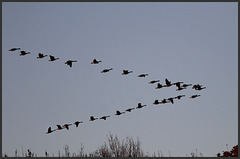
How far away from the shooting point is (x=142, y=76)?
15891 mm

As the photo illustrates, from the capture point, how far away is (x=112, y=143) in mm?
41719

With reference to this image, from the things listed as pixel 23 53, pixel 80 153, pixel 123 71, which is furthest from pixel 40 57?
pixel 80 153

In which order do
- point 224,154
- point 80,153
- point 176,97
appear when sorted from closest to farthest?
point 176,97, point 224,154, point 80,153

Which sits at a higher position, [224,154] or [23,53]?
[23,53]

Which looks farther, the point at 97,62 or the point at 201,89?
the point at 201,89

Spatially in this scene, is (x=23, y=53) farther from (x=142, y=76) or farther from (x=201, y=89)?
(x=201, y=89)

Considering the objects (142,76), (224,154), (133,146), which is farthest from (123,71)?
(133,146)

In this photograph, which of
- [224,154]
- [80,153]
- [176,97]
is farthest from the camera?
[80,153]

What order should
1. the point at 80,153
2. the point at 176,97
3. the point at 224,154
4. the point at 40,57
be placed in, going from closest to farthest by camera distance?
the point at 40,57 → the point at 176,97 → the point at 224,154 → the point at 80,153

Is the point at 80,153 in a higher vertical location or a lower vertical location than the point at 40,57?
lower

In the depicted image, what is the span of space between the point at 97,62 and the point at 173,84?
3.06 m

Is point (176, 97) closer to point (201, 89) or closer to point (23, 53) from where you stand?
point (201, 89)

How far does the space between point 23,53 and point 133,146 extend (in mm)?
27708

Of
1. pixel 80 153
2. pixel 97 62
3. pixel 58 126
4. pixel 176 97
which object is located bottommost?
pixel 80 153
